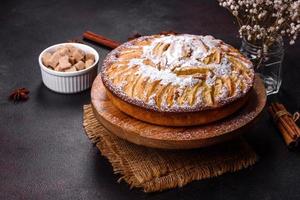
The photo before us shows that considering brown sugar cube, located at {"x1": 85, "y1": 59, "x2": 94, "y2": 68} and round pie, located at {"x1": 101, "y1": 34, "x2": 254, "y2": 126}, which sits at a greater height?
round pie, located at {"x1": 101, "y1": 34, "x2": 254, "y2": 126}

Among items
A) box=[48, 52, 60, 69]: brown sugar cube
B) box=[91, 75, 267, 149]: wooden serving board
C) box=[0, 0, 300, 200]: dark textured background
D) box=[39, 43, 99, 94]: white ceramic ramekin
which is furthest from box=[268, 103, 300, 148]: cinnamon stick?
box=[48, 52, 60, 69]: brown sugar cube

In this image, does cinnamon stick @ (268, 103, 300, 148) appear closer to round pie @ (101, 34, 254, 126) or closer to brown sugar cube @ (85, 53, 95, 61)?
round pie @ (101, 34, 254, 126)

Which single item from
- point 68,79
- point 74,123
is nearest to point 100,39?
point 68,79

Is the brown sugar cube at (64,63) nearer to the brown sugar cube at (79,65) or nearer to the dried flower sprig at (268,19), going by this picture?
the brown sugar cube at (79,65)

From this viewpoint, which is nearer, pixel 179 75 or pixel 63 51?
pixel 179 75

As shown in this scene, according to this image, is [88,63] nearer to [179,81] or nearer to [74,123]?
[74,123]

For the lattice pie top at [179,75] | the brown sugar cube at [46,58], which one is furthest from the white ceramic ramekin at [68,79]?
the lattice pie top at [179,75]

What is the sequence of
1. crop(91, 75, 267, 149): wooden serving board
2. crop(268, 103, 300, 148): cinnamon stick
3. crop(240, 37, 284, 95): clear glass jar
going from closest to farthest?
1. crop(91, 75, 267, 149): wooden serving board
2. crop(268, 103, 300, 148): cinnamon stick
3. crop(240, 37, 284, 95): clear glass jar
